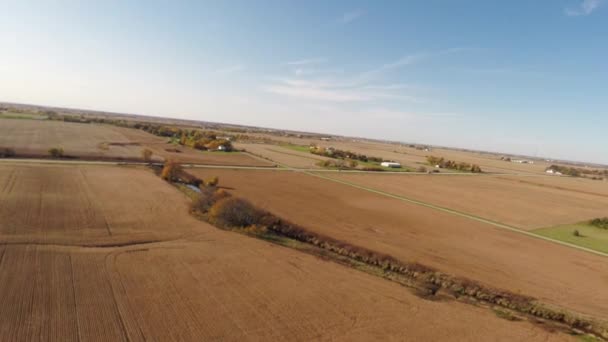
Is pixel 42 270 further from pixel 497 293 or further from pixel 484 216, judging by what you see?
pixel 484 216

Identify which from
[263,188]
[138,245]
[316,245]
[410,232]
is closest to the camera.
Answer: [138,245]

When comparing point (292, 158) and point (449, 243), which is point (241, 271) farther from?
point (292, 158)

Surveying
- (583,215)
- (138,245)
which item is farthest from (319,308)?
A: (583,215)

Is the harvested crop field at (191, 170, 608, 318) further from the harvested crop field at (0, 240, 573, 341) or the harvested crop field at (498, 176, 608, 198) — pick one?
the harvested crop field at (498, 176, 608, 198)

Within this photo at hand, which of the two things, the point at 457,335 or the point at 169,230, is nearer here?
the point at 457,335

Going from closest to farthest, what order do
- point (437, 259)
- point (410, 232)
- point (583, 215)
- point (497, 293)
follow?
1. point (497, 293)
2. point (437, 259)
3. point (410, 232)
4. point (583, 215)

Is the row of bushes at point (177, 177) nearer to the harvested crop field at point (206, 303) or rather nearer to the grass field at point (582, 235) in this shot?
the harvested crop field at point (206, 303)

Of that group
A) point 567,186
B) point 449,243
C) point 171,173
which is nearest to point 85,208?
point 171,173
